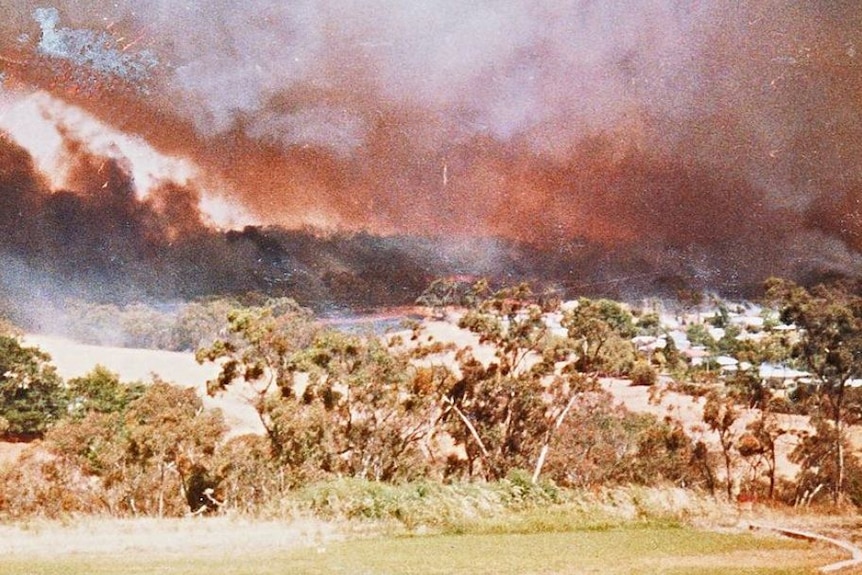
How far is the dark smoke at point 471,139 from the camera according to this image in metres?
16.1

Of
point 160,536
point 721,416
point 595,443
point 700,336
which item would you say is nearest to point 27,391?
point 160,536

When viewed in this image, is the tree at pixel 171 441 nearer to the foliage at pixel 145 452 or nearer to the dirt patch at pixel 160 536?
the foliage at pixel 145 452

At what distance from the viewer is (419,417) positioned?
57.5ft

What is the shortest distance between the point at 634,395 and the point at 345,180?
8466 millimetres

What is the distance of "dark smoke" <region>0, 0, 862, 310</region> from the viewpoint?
1608 cm

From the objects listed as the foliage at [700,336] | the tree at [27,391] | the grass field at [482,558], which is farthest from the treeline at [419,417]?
the grass field at [482,558]

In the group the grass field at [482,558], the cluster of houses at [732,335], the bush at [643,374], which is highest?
the cluster of houses at [732,335]

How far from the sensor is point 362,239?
1684 centimetres

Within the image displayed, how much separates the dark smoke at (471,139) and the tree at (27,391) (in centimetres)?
202

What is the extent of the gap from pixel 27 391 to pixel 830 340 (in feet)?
55.8

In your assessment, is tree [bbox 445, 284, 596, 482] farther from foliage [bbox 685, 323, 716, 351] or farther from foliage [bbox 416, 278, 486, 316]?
foliage [bbox 685, 323, 716, 351]

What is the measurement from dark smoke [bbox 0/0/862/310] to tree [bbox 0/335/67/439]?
2017 millimetres

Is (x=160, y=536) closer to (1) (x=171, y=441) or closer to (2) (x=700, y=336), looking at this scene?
(1) (x=171, y=441)

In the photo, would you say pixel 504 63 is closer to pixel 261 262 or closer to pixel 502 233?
pixel 502 233
